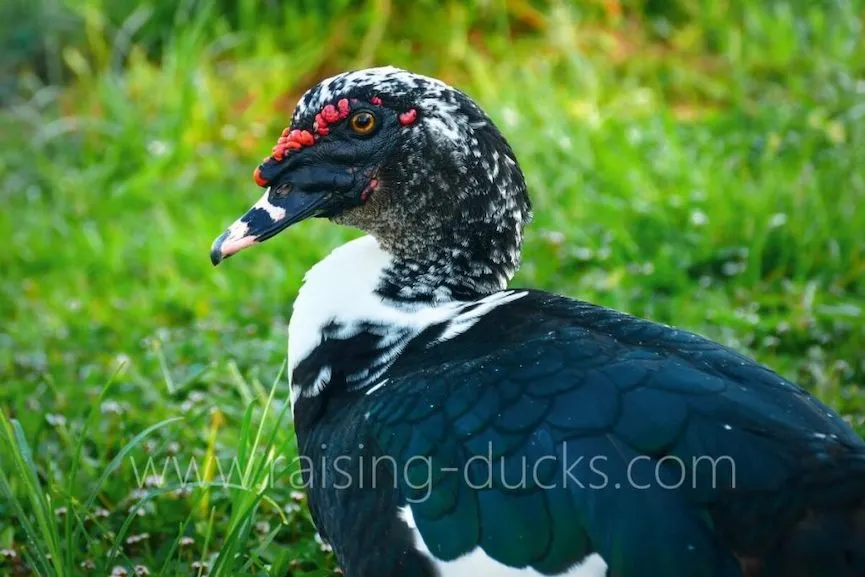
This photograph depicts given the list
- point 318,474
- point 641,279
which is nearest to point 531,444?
point 318,474

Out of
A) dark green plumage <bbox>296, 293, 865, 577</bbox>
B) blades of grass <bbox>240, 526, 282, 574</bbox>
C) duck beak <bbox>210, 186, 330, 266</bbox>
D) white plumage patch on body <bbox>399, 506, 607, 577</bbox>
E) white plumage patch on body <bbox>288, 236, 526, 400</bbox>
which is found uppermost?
duck beak <bbox>210, 186, 330, 266</bbox>

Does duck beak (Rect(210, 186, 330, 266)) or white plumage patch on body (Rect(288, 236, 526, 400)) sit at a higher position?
duck beak (Rect(210, 186, 330, 266))

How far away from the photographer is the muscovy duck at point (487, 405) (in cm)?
196

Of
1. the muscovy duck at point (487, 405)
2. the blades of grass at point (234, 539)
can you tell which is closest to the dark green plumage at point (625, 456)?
the muscovy duck at point (487, 405)

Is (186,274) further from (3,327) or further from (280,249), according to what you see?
(3,327)

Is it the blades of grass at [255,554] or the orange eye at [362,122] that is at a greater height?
the orange eye at [362,122]

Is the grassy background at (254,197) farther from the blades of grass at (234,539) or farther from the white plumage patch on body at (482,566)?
the white plumage patch on body at (482,566)

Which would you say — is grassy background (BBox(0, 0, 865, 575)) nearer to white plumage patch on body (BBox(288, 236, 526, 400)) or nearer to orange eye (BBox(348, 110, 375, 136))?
white plumage patch on body (BBox(288, 236, 526, 400))

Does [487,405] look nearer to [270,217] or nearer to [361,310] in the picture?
[361,310]

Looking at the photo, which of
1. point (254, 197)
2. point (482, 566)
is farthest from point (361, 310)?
point (254, 197)

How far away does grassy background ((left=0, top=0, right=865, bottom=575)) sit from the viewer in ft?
9.84

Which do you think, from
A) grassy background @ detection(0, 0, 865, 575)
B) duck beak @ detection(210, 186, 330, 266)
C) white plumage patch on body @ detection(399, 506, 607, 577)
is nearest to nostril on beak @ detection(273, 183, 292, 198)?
duck beak @ detection(210, 186, 330, 266)

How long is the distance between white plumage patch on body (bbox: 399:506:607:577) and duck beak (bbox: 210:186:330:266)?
74cm

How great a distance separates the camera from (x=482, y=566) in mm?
2076
